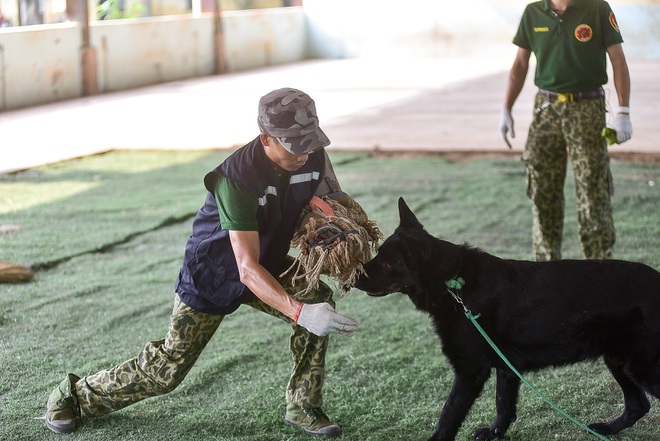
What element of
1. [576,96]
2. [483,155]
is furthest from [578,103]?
[483,155]

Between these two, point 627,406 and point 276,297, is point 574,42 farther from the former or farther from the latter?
point 276,297

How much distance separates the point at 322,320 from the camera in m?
3.41

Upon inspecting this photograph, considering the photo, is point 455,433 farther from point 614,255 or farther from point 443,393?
point 614,255

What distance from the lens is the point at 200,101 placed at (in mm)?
16375

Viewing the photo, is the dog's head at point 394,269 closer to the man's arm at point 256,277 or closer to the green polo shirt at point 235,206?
the man's arm at point 256,277

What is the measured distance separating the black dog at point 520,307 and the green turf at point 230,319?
1.52 ft

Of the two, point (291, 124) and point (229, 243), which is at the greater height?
point (291, 124)

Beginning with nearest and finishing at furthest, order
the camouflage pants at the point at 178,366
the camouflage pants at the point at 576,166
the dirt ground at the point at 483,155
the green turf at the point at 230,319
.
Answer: the camouflage pants at the point at 178,366
the green turf at the point at 230,319
the camouflage pants at the point at 576,166
the dirt ground at the point at 483,155

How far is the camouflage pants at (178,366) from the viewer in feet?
12.7

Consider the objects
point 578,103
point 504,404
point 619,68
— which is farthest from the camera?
point 578,103

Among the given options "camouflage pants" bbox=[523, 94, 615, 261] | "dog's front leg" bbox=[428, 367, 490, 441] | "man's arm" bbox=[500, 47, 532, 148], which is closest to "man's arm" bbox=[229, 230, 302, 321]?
"dog's front leg" bbox=[428, 367, 490, 441]

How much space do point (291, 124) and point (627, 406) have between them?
1.80 metres

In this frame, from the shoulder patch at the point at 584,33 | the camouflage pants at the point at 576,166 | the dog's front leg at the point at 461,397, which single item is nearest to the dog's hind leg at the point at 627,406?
the dog's front leg at the point at 461,397

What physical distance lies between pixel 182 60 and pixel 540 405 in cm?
1732
